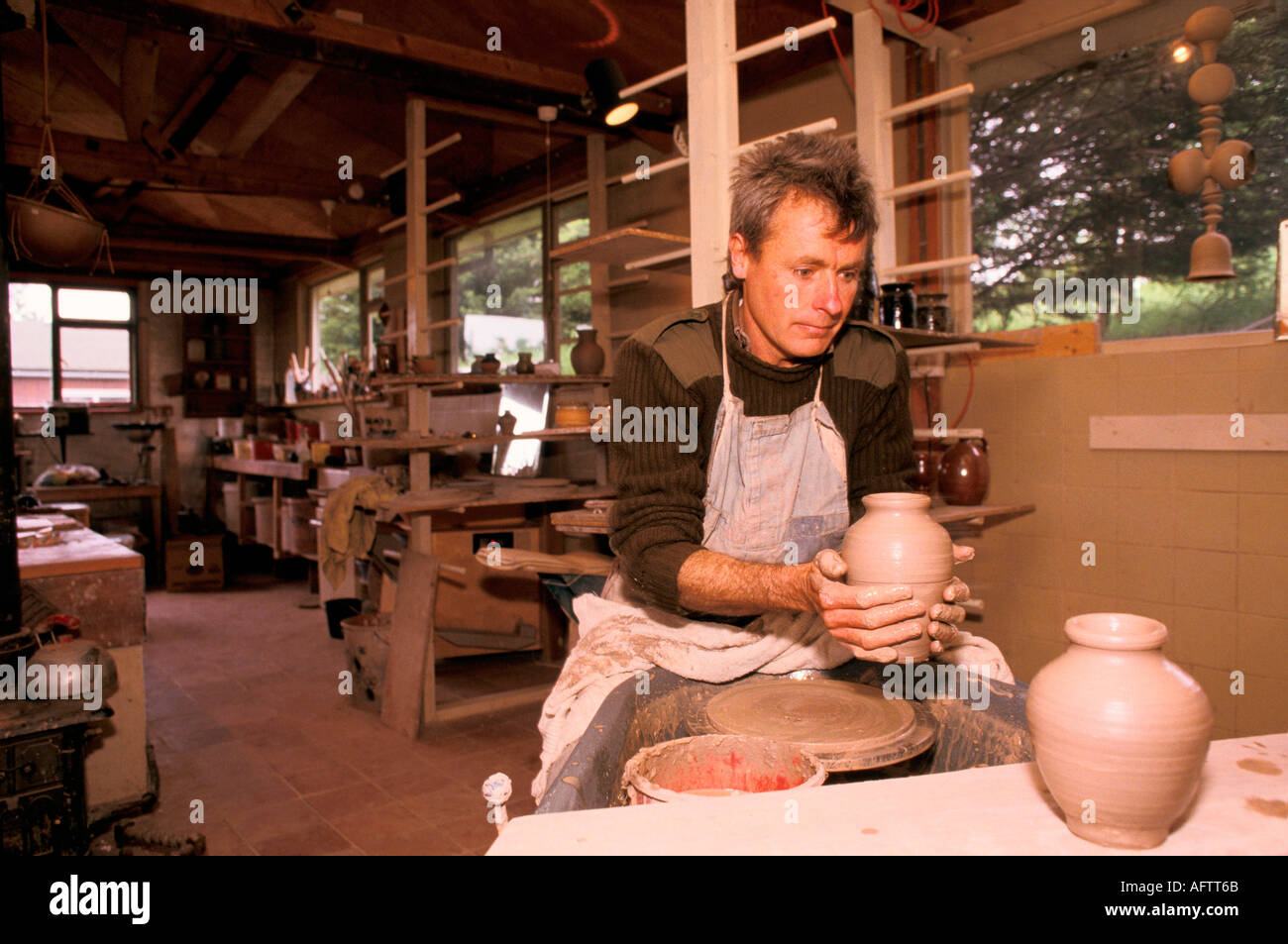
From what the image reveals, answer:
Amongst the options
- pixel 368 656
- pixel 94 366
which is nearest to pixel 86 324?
pixel 94 366

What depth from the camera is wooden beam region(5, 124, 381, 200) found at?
561cm

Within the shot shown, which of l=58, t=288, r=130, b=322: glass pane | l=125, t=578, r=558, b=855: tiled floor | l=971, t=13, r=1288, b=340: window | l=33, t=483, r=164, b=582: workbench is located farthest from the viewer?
l=58, t=288, r=130, b=322: glass pane

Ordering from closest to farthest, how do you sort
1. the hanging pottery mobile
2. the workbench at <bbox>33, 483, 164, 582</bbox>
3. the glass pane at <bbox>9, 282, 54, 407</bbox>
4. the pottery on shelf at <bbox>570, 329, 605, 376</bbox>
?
the hanging pottery mobile → the pottery on shelf at <bbox>570, 329, 605, 376</bbox> → the workbench at <bbox>33, 483, 164, 582</bbox> → the glass pane at <bbox>9, 282, 54, 407</bbox>

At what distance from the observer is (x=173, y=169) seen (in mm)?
6023

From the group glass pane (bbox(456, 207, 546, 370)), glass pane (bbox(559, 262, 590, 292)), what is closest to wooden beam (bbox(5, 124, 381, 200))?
glass pane (bbox(456, 207, 546, 370))

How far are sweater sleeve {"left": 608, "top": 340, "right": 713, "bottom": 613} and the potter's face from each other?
0.28 meters

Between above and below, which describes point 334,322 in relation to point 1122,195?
above

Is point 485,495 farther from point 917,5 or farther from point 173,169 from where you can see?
point 173,169

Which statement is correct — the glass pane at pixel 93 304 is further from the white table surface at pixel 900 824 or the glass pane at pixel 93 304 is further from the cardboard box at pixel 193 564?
the white table surface at pixel 900 824

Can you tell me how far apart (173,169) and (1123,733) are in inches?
270

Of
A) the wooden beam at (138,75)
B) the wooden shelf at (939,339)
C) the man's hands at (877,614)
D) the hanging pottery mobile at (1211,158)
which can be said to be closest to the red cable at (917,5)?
the hanging pottery mobile at (1211,158)

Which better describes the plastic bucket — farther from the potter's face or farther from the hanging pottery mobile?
the hanging pottery mobile

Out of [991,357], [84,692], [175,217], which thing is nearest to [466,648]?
[84,692]
